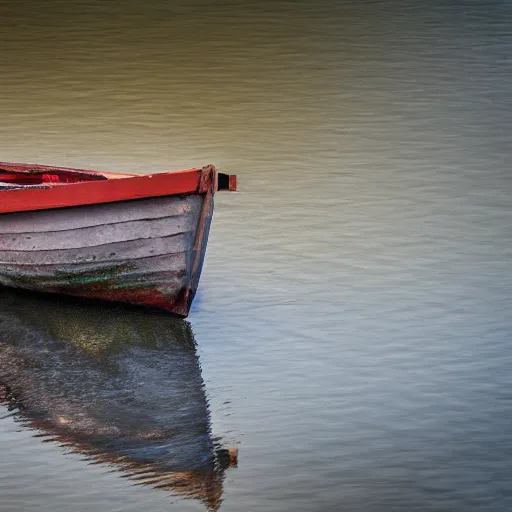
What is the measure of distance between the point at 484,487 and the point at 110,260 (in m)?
3.33

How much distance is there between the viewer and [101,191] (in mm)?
8031

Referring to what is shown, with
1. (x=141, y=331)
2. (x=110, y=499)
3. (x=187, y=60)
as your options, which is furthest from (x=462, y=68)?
(x=110, y=499)

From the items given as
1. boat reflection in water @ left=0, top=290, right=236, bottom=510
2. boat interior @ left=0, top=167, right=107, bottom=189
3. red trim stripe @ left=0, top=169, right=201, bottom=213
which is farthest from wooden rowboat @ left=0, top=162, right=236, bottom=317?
boat interior @ left=0, top=167, right=107, bottom=189

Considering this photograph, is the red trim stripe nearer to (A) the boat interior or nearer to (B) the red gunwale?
(B) the red gunwale

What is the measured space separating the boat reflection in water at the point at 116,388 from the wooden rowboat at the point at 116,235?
18 centimetres

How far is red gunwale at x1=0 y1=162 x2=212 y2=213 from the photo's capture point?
790 centimetres

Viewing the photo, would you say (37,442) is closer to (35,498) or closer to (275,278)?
(35,498)

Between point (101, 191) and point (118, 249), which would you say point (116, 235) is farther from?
point (101, 191)

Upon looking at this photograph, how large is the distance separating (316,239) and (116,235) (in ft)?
7.18

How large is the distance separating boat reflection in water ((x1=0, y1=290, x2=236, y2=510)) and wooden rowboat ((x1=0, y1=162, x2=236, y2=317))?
0.18 meters

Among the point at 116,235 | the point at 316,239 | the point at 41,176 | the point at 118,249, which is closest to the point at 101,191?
the point at 116,235

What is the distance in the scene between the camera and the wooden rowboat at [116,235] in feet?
26.3

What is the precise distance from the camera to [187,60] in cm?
1822

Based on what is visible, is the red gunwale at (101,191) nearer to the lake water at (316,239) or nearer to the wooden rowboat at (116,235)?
the wooden rowboat at (116,235)
